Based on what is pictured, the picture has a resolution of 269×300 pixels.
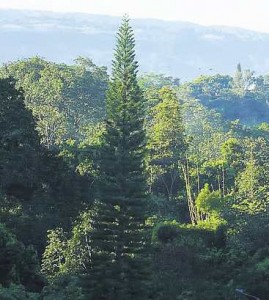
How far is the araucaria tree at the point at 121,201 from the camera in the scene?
2097 cm

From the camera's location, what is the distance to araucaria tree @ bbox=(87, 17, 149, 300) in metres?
21.0

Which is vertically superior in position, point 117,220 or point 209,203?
point 117,220

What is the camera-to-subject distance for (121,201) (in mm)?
22094

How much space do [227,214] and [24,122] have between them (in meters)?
10.8

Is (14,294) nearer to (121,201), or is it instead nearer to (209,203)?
(121,201)

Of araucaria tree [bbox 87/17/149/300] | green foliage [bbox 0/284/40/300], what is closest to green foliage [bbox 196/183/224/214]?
araucaria tree [bbox 87/17/149/300]

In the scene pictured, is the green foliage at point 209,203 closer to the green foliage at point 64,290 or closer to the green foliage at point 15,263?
the green foliage at point 64,290

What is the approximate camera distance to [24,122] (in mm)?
24359

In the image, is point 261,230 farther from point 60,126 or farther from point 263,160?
point 60,126

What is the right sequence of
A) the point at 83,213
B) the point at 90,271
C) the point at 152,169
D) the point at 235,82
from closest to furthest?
the point at 90,271
the point at 83,213
the point at 152,169
the point at 235,82

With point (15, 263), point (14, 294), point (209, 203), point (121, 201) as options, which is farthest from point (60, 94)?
point (14, 294)

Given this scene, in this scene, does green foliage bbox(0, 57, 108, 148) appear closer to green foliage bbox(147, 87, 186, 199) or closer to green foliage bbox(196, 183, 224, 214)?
green foliage bbox(147, 87, 186, 199)

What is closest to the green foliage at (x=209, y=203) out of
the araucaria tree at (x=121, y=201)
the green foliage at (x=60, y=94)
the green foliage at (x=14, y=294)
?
the araucaria tree at (x=121, y=201)

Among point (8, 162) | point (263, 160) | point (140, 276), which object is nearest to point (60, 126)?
point (263, 160)
